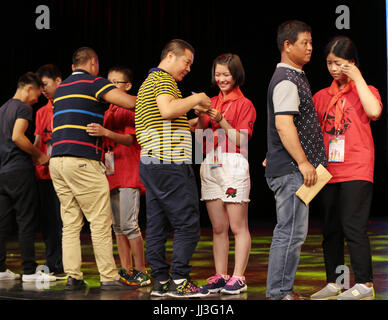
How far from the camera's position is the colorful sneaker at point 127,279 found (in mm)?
3682

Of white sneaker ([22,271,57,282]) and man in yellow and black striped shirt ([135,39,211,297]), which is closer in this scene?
man in yellow and black striped shirt ([135,39,211,297])

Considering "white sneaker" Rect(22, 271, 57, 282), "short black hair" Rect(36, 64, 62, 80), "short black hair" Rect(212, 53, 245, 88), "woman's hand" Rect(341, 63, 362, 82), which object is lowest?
"white sneaker" Rect(22, 271, 57, 282)

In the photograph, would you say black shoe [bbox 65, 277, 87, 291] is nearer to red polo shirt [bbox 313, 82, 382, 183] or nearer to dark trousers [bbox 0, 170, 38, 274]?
dark trousers [bbox 0, 170, 38, 274]

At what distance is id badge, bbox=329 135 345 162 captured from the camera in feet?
10.3

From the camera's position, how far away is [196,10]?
8.14 meters

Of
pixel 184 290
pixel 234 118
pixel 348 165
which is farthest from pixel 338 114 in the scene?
pixel 184 290

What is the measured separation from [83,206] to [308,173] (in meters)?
1.49

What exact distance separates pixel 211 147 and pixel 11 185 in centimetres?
160

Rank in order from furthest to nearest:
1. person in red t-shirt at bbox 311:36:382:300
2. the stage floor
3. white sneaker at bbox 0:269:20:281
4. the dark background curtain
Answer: the dark background curtain
white sneaker at bbox 0:269:20:281
the stage floor
person in red t-shirt at bbox 311:36:382:300

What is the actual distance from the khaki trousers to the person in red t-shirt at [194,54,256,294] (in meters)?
0.65

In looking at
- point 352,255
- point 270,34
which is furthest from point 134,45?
point 352,255

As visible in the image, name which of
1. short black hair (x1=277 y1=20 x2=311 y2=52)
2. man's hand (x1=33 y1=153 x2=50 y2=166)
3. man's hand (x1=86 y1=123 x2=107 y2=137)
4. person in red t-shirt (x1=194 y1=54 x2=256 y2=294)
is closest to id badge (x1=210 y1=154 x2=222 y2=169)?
person in red t-shirt (x1=194 y1=54 x2=256 y2=294)

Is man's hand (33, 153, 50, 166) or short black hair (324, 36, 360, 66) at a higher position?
short black hair (324, 36, 360, 66)

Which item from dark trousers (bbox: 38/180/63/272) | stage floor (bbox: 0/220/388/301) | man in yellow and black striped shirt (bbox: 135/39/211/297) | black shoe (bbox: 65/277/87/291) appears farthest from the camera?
dark trousers (bbox: 38/180/63/272)
